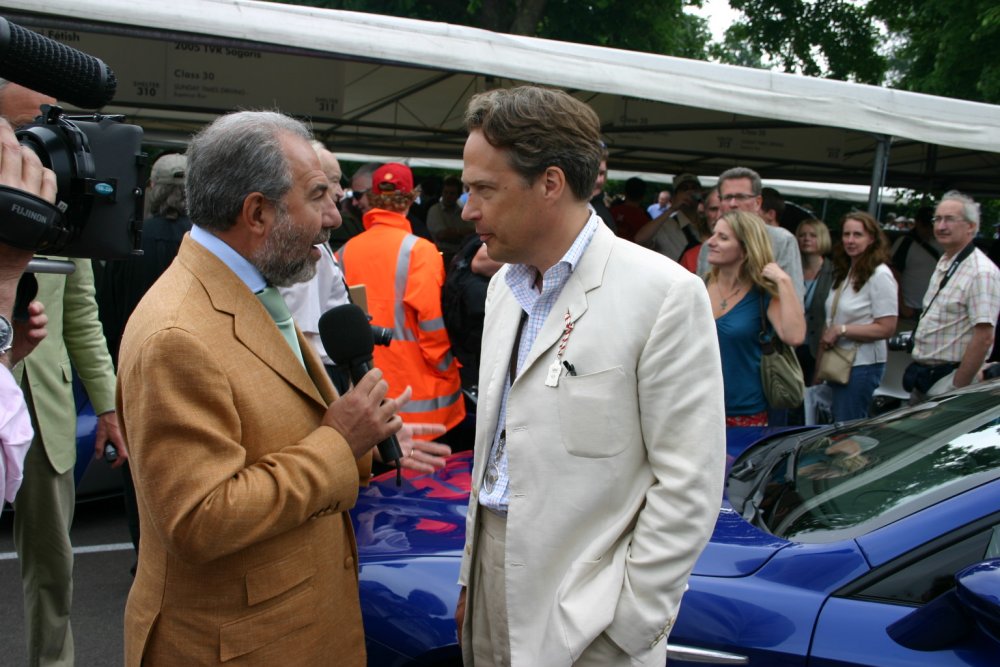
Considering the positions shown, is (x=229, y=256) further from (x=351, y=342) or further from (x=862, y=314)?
(x=862, y=314)

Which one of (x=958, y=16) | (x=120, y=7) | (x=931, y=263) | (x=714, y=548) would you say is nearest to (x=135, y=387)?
(x=714, y=548)

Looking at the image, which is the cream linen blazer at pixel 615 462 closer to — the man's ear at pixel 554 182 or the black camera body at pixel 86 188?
the man's ear at pixel 554 182

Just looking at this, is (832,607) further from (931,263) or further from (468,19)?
(468,19)

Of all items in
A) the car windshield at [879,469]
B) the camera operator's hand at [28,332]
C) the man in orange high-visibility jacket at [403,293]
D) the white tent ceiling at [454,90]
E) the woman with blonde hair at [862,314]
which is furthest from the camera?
the woman with blonde hair at [862,314]

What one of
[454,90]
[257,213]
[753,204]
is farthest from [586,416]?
[454,90]

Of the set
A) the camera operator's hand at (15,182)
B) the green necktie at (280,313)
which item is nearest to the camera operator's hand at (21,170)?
the camera operator's hand at (15,182)

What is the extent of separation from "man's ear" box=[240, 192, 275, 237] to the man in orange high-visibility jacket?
2606mm

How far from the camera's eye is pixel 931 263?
860cm

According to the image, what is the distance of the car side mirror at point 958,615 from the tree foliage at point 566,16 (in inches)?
681

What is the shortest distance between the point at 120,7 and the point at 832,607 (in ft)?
14.8

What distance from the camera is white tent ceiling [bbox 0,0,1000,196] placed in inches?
203

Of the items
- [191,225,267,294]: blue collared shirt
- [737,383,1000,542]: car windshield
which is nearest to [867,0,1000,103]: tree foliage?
[737,383,1000,542]: car windshield

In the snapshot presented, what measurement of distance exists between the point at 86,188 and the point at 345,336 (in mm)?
639

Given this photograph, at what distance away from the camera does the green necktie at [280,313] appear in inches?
76.9
